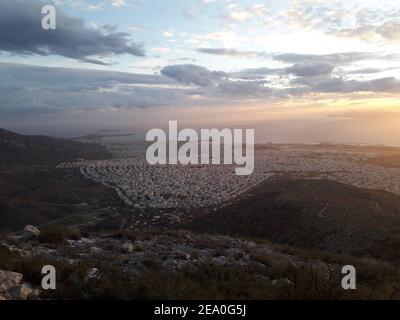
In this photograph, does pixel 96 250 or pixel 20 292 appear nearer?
pixel 20 292

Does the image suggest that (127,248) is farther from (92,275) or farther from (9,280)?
(9,280)

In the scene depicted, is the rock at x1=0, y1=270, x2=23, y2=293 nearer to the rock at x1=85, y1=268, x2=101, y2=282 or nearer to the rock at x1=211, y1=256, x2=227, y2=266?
the rock at x1=85, y1=268, x2=101, y2=282

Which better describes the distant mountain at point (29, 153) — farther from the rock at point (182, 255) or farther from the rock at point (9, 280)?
the rock at point (9, 280)

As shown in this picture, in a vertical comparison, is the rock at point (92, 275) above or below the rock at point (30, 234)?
above

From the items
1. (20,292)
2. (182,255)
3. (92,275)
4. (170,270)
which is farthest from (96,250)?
(20,292)

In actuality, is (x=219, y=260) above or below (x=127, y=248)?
below

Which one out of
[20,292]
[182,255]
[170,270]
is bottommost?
[182,255]

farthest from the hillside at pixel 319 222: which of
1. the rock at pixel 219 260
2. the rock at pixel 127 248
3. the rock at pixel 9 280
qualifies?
the rock at pixel 9 280

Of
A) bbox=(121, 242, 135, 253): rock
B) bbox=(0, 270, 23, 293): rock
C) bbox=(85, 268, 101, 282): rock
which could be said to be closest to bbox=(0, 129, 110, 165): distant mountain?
bbox=(121, 242, 135, 253): rock
